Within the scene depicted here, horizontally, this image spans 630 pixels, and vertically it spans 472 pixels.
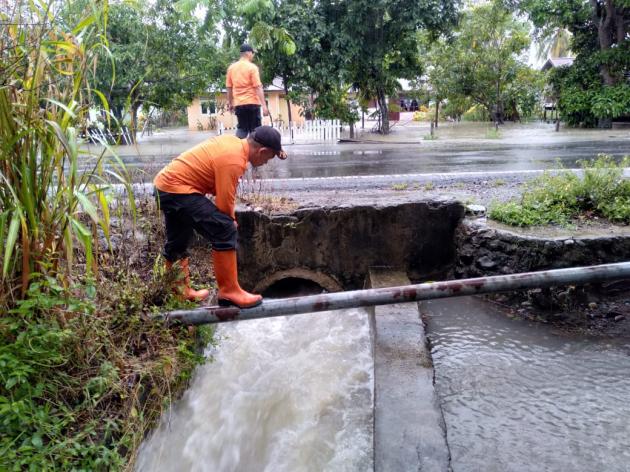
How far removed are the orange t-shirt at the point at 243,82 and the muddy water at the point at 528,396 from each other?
15.5 ft

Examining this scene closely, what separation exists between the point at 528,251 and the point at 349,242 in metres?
1.89

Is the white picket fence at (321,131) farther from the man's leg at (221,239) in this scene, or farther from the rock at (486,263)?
the man's leg at (221,239)

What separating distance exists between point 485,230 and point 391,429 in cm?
268

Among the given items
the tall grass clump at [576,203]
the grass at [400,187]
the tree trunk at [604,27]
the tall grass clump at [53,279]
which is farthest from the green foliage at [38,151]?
the tree trunk at [604,27]

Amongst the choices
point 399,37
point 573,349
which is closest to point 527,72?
point 399,37

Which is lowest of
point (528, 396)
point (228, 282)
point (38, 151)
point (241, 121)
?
point (528, 396)

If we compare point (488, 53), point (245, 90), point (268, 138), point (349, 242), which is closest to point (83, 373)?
point (268, 138)

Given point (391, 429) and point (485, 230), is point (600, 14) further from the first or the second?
point (391, 429)

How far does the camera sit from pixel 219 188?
3246 millimetres

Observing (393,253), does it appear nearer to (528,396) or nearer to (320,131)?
(528,396)

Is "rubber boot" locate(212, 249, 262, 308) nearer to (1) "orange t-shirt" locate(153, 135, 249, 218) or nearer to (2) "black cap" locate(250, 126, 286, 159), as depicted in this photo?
(1) "orange t-shirt" locate(153, 135, 249, 218)

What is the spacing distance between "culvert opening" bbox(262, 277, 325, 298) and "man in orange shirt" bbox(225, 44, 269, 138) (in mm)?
2940

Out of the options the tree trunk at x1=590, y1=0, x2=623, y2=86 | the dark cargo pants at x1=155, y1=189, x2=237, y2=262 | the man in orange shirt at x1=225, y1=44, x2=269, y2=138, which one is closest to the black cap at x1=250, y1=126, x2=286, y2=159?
the dark cargo pants at x1=155, y1=189, x2=237, y2=262

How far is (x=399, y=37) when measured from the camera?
51.8 ft
